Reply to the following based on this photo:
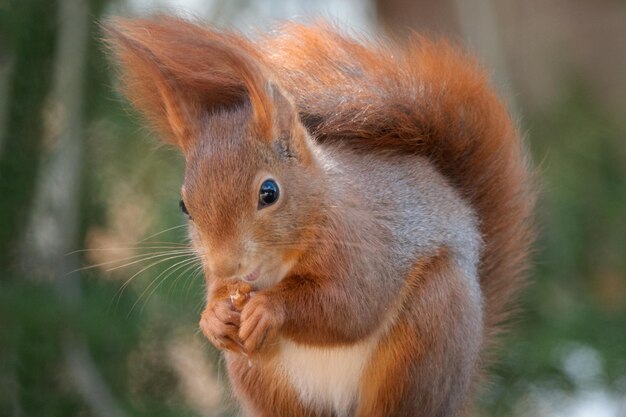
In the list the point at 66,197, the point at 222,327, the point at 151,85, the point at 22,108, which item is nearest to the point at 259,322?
the point at 222,327

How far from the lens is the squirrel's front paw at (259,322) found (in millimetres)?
1449

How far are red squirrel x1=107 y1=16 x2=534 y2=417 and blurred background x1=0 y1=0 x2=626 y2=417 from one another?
0.31 metres

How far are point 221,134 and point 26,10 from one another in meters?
1.11

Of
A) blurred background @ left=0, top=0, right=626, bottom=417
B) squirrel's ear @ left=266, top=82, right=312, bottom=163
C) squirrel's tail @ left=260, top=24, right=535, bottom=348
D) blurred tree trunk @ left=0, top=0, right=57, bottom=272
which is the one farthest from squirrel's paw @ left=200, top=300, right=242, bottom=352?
blurred tree trunk @ left=0, top=0, right=57, bottom=272

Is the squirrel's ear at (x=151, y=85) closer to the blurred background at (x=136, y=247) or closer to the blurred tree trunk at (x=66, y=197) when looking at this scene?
the blurred background at (x=136, y=247)

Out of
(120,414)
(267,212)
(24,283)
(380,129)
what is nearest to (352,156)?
(380,129)

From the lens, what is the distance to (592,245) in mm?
2947

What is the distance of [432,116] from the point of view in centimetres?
172

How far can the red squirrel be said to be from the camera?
58.2 inches

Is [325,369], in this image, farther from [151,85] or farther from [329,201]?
[151,85]

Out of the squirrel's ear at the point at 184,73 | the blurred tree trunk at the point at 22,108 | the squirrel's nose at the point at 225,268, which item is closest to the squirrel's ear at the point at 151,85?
the squirrel's ear at the point at 184,73

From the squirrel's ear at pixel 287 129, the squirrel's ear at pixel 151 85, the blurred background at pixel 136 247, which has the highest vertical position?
the squirrel's ear at pixel 151 85

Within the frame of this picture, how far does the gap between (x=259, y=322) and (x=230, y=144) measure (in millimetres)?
262

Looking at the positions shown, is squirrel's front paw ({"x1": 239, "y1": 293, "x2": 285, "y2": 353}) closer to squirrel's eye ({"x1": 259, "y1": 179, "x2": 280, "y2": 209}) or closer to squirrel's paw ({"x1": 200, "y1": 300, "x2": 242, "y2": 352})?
squirrel's paw ({"x1": 200, "y1": 300, "x2": 242, "y2": 352})
